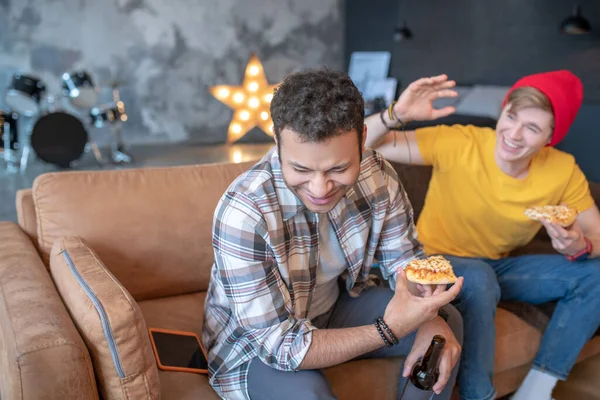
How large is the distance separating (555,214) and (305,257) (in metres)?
0.93

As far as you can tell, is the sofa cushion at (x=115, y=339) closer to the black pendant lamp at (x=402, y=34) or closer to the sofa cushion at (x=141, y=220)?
the sofa cushion at (x=141, y=220)

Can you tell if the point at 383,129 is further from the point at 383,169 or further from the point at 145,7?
the point at 145,7

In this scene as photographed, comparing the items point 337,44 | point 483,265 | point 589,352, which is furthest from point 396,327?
point 337,44

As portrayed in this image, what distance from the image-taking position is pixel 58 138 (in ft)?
19.0

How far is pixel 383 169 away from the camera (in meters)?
1.69

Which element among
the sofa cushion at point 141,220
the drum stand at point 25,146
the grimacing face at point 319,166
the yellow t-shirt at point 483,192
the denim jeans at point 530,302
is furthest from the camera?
the drum stand at point 25,146

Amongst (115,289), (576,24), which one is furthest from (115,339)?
(576,24)

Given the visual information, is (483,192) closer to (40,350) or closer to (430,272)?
(430,272)

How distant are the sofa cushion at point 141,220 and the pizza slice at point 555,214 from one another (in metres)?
1.09

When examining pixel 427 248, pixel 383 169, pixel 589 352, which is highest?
pixel 383 169

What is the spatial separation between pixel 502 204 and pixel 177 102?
5804 millimetres

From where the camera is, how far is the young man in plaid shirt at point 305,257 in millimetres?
1293

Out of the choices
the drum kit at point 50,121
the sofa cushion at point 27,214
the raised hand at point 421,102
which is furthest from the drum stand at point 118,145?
the raised hand at point 421,102

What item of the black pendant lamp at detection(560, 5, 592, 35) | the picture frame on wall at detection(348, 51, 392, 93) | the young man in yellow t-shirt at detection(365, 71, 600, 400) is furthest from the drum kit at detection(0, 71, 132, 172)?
the young man in yellow t-shirt at detection(365, 71, 600, 400)
